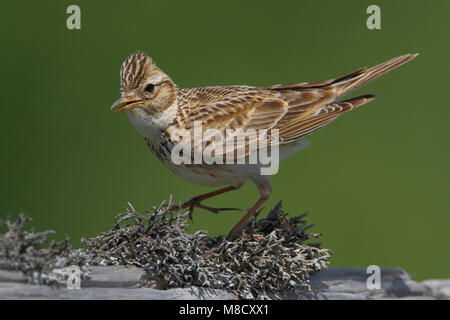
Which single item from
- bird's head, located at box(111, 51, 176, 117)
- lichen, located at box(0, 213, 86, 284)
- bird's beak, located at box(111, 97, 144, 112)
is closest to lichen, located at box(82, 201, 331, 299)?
lichen, located at box(0, 213, 86, 284)

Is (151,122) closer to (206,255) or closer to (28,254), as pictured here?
(206,255)

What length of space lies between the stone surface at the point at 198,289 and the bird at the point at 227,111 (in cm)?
69

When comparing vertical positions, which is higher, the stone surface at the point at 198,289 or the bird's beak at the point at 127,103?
the bird's beak at the point at 127,103

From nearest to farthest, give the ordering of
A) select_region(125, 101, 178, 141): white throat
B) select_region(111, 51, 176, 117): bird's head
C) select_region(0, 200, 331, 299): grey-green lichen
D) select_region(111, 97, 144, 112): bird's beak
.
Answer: select_region(0, 200, 331, 299): grey-green lichen → select_region(111, 97, 144, 112): bird's beak → select_region(111, 51, 176, 117): bird's head → select_region(125, 101, 178, 141): white throat

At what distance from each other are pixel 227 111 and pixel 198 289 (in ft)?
6.19

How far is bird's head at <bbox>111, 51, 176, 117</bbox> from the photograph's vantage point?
199 inches

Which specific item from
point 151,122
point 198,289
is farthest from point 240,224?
point 151,122

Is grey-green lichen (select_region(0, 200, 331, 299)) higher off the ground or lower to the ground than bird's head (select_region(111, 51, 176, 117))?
lower

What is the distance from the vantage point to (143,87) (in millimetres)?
5059

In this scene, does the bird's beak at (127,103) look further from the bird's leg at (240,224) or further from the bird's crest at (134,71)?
the bird's leg at (240,224)

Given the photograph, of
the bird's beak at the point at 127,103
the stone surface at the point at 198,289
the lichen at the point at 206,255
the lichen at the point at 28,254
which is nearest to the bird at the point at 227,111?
the bird's beak at the point at 127,103

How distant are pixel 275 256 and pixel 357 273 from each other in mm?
667

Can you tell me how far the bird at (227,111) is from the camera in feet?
16.7

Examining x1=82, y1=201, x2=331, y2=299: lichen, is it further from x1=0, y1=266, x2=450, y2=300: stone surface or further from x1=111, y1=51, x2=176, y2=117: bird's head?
x1=111, y1=51, x2=176, y2=117: bird's head
